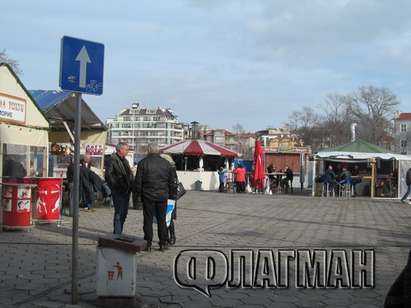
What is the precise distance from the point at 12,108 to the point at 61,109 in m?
4.64

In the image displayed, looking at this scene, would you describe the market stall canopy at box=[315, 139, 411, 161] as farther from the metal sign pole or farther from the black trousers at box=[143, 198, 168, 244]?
the metal sign pole

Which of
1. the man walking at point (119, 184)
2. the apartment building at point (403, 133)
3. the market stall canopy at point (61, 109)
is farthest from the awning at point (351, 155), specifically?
the apartment building at point (403, 133)

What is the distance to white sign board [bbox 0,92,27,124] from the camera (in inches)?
492

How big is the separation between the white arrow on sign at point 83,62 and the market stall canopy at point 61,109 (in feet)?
34.3

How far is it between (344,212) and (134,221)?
7970 mm

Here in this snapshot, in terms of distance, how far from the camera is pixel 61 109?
17.5 metres

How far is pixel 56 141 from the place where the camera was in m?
20.4

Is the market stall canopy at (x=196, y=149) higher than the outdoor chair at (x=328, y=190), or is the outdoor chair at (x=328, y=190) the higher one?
the market stall canopy at (x=196, y=149)

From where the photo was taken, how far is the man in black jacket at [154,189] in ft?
30.7

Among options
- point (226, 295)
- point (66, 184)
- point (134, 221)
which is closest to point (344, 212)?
point (134, 221)

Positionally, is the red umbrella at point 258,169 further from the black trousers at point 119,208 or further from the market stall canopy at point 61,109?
the black trousers at point 119,208

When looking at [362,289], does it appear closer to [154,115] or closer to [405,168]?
[405,168]

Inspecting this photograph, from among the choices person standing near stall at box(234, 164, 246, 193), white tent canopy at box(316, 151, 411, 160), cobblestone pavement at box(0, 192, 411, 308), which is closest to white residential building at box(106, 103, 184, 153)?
person standing near stall at box(234, 164, 246, 193)

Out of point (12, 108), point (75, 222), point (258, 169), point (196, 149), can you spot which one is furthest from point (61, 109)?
point (196, 149)
